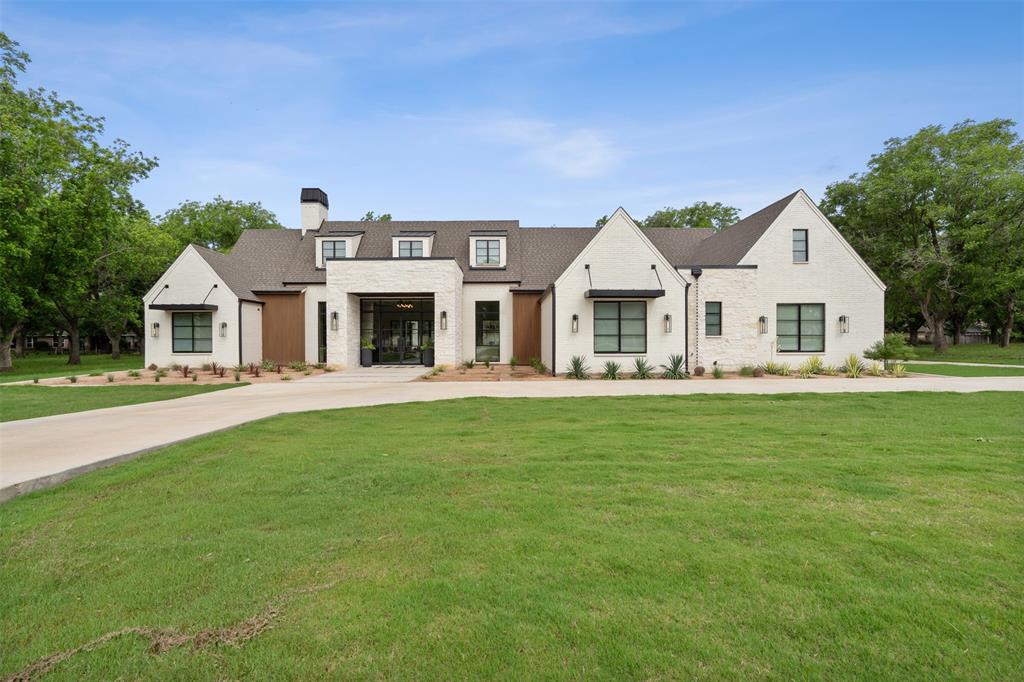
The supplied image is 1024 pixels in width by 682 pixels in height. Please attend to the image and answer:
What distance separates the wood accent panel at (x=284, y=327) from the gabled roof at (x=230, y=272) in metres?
0.86

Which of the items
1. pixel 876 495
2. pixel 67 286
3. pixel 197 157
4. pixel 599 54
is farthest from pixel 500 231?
pixel 67 286

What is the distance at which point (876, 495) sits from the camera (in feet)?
15.5

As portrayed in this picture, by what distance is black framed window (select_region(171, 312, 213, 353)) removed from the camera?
22.5 meters

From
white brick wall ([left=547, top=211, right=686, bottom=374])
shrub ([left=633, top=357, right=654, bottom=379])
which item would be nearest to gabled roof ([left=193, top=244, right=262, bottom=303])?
white brick wall ([left=547, top=211, right=686, bottom=374])

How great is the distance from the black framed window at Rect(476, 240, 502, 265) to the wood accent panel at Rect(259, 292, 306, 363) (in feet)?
30.4

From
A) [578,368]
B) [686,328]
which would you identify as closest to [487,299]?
[578,368]

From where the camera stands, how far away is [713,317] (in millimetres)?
20031

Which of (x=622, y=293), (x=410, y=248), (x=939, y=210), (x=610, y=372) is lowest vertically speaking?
(x=610, y=372)

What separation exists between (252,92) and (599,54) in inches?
507

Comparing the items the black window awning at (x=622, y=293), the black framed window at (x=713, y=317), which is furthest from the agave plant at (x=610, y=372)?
the black framed window at (x=713, y=317)

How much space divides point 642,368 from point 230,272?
2023 cm

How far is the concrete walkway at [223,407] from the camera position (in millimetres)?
6215

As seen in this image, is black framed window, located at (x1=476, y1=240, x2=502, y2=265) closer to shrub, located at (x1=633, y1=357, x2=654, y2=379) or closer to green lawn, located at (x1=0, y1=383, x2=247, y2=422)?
shrub, located at (x1=633, y1=357, x2=654, y2=379)

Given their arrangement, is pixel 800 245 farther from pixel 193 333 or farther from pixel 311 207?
pixel 193 333
